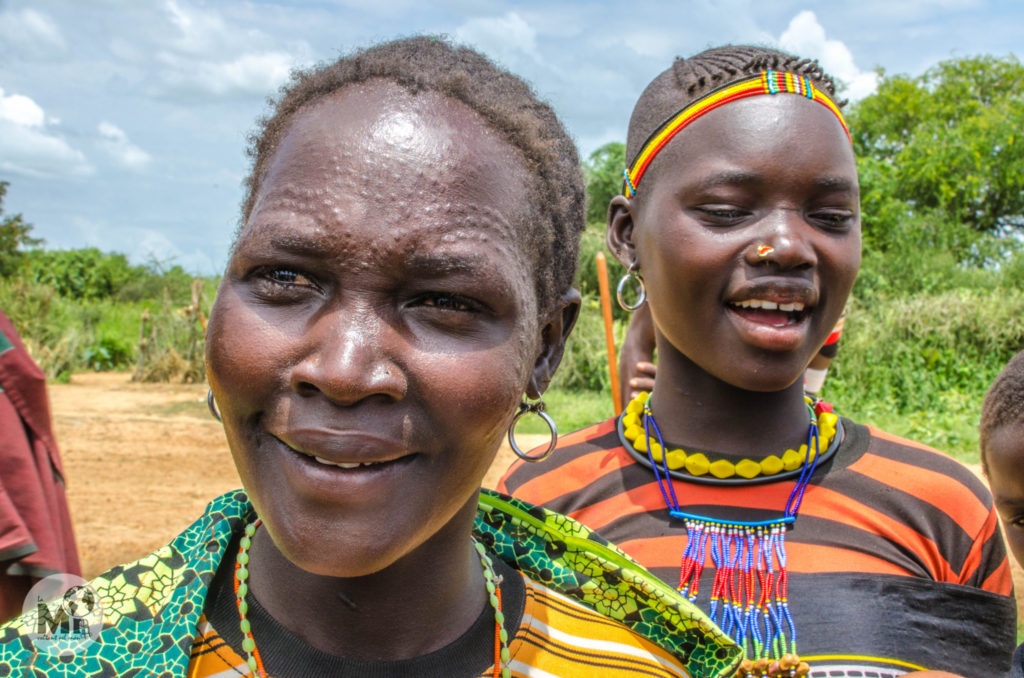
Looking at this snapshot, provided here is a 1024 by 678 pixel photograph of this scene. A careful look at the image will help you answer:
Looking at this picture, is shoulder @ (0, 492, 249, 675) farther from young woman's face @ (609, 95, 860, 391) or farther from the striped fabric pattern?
young woman's face @ (609, 95, 860, 391)

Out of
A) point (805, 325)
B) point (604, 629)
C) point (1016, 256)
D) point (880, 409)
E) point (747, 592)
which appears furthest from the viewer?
point (1016, 256)

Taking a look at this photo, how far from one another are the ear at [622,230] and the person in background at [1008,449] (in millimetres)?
958

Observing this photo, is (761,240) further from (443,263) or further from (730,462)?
(443,263)

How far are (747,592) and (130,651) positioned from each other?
1241 mm

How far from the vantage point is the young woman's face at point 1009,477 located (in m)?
2.02

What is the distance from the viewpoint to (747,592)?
1873 mm

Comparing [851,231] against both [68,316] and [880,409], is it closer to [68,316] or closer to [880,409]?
[880,409]

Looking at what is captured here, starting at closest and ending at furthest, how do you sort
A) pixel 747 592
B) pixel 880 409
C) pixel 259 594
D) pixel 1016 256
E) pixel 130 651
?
pixel 130 651 → pixel 259 594 → pixel 747 592 → pixel 880 409 → pixel 1016 256

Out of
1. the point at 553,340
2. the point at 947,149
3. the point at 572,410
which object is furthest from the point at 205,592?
the point at 947,149

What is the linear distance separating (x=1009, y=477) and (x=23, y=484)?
8.70 ft

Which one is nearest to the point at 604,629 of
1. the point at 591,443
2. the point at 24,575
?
the point at 591,443

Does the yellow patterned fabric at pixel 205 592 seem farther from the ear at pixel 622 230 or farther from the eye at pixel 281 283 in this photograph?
the ear at pixel 622 230

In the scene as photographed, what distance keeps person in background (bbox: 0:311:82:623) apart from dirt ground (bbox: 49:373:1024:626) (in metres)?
4.19

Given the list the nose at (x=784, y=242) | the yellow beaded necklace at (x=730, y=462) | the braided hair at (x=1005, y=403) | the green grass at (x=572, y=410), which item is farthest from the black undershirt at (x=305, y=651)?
the green grass at (x=572, y=410)
